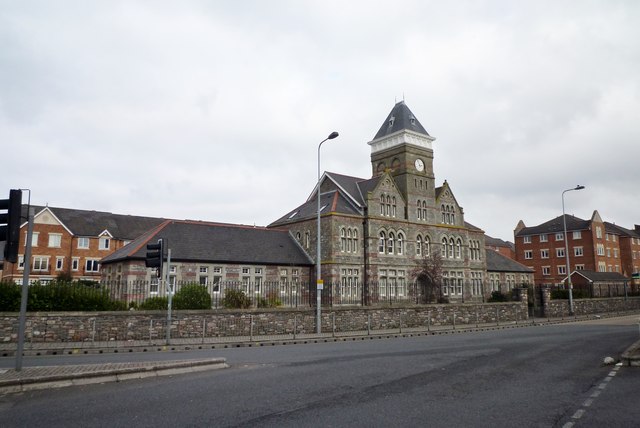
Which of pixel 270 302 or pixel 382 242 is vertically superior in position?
pixel 382 242

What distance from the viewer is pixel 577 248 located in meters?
75.5

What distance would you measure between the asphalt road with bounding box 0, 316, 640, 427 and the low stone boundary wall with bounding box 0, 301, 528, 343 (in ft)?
19.8

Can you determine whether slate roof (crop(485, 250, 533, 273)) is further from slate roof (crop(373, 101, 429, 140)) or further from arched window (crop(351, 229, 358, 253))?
arched window (crop(351, 229, 358, 253))

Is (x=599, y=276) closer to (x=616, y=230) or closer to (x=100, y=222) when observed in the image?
(x=616, y=230)

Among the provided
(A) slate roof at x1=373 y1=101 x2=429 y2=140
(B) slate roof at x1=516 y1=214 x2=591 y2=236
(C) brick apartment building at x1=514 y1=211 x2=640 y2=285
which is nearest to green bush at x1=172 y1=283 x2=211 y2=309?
(A) slate roof at x1=373 y1=101 x2=429 y2=140

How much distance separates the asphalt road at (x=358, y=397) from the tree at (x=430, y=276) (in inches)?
1276

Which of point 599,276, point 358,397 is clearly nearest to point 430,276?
point 599,276

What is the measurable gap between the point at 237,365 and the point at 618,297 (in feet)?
155

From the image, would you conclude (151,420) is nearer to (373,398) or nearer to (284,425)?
(284,425)

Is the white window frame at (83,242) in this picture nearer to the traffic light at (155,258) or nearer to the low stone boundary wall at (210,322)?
the low stone boundary wall at (210,322)

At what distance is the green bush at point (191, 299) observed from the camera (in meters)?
24.4

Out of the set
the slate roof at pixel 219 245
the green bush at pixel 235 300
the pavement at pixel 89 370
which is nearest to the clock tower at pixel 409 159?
the slate roof at pixel 219 245

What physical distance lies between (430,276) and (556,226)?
137 ft

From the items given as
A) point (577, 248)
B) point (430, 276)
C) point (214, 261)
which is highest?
point (577, 248)
